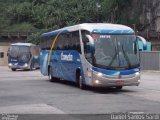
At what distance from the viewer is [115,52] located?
2156 cm

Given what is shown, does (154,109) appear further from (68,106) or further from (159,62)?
(159,62)

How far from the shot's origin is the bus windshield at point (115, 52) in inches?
845

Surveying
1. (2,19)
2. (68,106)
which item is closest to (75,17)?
(2,19)

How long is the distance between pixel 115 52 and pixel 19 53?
3240cm

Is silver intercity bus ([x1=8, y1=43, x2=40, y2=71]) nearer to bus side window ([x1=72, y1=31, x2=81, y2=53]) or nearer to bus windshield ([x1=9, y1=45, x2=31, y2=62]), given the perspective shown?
bus windshield ([x1=9, y1=45, x2=31, y2=62])

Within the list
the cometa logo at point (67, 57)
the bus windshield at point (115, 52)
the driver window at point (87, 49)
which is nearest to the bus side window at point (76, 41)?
the cometa logo at point (67, 57)

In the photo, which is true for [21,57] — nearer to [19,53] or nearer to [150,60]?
[19,53]

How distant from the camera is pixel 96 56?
2150 centimetres

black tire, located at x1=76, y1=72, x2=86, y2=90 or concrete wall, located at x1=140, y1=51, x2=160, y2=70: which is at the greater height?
black tire, located at x1=76, y1=72, x2=86, y2=90

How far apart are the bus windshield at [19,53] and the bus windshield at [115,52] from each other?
3196 centimetres

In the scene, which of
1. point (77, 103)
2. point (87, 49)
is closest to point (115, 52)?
point (87, 49)

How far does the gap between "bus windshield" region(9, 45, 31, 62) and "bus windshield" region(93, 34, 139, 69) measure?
3196 centimetres

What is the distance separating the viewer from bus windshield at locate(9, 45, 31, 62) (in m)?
52.9

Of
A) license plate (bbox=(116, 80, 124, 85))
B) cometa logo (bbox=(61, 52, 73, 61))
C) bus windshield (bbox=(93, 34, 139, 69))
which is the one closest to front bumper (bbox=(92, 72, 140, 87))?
license plate (bbox=(116, 80, 124, 85))
